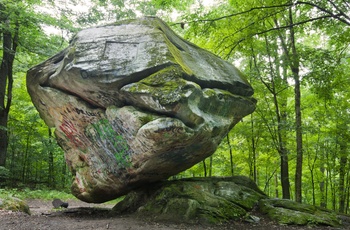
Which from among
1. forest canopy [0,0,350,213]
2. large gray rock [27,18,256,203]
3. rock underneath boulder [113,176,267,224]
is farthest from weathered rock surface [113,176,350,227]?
forest canopy [0,0,350,213]

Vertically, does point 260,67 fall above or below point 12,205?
above

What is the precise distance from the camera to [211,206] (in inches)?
322

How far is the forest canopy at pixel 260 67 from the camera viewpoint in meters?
9.52

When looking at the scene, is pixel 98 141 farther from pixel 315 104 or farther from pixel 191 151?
pixel 315 104

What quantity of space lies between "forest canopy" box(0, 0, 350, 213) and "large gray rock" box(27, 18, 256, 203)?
6.38 ft

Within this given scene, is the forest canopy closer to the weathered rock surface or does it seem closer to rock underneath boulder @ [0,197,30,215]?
the weathered rock surface

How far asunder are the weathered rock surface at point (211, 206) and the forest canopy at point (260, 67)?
9.42 ft

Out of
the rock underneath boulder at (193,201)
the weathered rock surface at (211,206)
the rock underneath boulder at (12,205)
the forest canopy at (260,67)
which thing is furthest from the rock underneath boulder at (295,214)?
the rock underneath boulder at (12,205)

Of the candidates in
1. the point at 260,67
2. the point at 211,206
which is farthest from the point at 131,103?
the point at 260,67

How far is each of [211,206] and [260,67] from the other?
8045 mm

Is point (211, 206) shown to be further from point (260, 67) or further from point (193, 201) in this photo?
point (260, 67)

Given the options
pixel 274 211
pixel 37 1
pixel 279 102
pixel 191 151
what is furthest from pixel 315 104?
pixel 37 1

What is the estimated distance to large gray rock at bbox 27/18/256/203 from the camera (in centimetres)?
679

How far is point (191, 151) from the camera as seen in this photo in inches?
309
